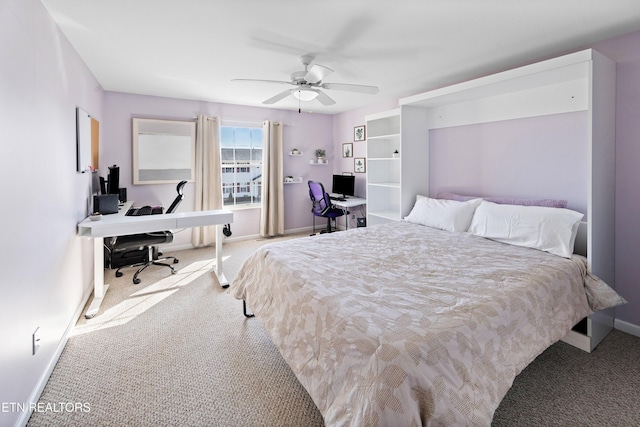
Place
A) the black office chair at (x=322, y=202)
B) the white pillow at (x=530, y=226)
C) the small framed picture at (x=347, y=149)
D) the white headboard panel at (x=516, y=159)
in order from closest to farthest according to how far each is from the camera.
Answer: the white pillow at (x=530, y=226) → the white headboard panel at (x=516, y=159) → the black office chair at (x=322, y=202) → the small framed picture at (x=347, y=149)

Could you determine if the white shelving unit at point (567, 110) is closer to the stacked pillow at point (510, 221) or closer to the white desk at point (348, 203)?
the stacked pillow at point (510, 221)

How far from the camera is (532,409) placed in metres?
1.75

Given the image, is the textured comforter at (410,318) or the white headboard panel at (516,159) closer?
the textured comforter at (410,318)

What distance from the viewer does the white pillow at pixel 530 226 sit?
243cm

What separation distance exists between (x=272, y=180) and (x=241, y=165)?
60cm

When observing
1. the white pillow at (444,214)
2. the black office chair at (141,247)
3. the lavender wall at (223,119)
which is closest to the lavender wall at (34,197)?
the black office chair at (141,247)

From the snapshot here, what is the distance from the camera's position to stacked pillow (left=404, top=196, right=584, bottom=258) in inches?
96.0

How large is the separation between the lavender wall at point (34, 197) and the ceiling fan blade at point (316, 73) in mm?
1858

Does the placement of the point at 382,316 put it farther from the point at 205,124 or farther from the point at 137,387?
the point at 205,124

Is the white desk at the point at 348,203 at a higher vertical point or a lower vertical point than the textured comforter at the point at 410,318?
higher

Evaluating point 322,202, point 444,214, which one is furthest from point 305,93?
point 322,202

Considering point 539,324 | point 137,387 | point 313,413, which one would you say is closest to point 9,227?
point 137,387

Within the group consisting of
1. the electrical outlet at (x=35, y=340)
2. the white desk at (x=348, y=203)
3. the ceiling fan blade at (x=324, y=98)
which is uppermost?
the ceiling fan blade at (x=324, y=98)

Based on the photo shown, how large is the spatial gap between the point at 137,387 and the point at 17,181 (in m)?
1.32
